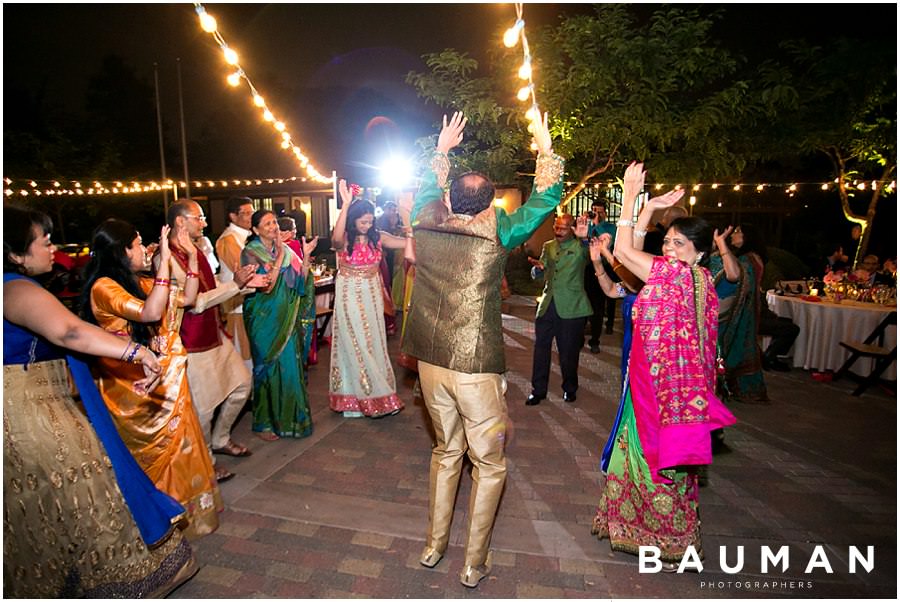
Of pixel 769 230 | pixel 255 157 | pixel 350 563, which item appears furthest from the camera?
pixel 255 157

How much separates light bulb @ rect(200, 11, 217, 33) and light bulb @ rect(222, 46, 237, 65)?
1.63 feet

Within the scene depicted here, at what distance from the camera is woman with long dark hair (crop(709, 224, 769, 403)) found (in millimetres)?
5301

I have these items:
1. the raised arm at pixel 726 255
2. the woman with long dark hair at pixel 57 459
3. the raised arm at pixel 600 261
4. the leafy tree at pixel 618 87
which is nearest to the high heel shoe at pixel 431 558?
the woman with long dark hair at pixel 57 459

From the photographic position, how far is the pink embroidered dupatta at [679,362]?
8.35 feet

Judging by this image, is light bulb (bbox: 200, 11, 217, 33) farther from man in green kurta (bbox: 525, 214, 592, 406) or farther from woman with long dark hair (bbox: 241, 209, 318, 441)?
man in green kurta (bbox: 525, 214, 592, 406)

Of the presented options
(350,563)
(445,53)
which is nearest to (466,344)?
(350,563)

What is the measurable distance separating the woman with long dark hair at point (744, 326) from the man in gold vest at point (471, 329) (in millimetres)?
3594

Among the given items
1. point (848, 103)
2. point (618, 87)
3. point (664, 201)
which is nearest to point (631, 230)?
point (664, 201)

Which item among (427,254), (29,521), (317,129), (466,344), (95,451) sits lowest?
(29,521)

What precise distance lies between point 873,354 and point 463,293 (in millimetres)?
5196

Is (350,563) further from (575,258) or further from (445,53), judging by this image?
(445,53)

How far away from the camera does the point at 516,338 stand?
8.29 meters

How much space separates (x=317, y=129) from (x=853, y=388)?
854 inches

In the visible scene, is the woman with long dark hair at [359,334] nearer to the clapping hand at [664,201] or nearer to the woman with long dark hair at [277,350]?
the woman with long dark hair at [277,350]
